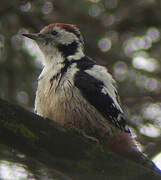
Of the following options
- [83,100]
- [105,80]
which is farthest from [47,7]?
[83,100]

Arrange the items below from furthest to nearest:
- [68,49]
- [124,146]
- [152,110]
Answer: [152,110] → [68,49] → [124,146]

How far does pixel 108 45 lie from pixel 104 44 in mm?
76

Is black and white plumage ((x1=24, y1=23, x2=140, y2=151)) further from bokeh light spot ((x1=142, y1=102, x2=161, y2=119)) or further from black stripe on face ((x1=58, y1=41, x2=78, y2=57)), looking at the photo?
bokeh light spot ((x1=142, y1=102, x2=161, y2=119))

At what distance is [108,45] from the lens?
6.84 m

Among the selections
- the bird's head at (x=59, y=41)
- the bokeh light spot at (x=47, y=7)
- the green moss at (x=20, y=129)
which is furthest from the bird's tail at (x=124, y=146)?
the bokeh light spot at (x=47, y=7)

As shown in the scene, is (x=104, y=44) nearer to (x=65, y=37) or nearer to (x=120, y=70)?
(x=120, y=70)

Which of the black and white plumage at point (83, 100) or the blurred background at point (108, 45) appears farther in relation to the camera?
the blurred background at point (108, 45)

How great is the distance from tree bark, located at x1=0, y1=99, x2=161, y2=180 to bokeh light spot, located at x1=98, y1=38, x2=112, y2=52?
158 inches

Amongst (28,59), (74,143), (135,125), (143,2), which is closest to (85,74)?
(74,143)

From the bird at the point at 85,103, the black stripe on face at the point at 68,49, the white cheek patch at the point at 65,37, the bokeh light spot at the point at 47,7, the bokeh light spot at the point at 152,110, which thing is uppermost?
the bokeh light spot at the point at 47,7

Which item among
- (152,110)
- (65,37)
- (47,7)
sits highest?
(47,7)

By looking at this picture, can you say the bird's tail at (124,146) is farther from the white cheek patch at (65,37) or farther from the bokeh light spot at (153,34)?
the bokeh light spot at (153,34)

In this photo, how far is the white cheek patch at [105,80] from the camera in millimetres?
3908

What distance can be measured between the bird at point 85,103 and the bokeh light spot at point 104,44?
2.60m
